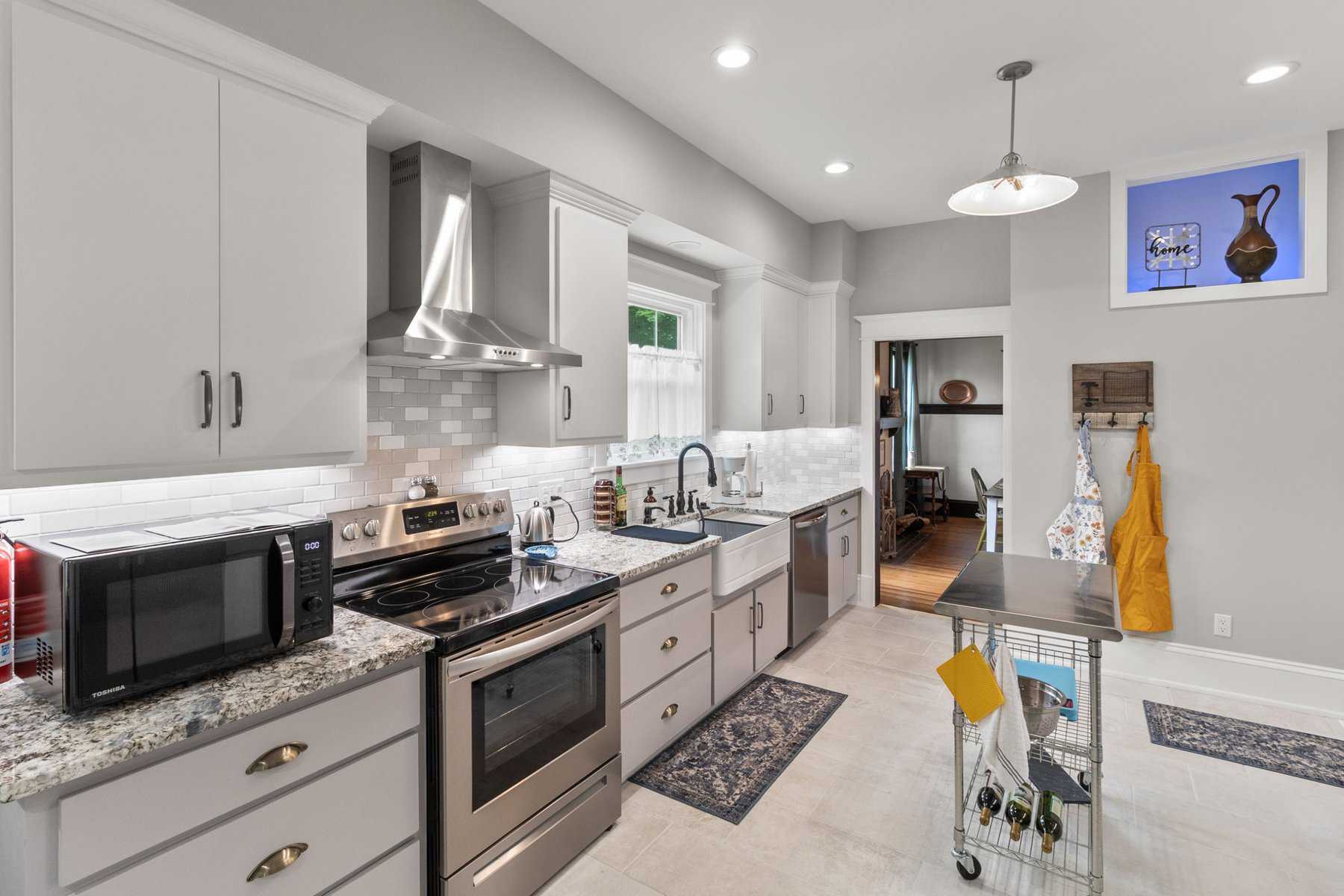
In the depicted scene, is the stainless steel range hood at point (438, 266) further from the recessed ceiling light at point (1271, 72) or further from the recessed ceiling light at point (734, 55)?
the recessed ceiling light at point (1271, 72)

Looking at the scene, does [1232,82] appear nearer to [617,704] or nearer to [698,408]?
[698,408]

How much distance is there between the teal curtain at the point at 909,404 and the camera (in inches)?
336

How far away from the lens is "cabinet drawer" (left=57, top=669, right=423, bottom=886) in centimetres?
116

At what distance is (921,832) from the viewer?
2.37 metres

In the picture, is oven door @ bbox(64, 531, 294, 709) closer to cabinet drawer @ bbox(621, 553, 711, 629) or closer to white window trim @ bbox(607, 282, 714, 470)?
cabinet drawer @ bbox(621, 553, 711, 629)

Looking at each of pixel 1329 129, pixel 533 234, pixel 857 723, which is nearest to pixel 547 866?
pixel 857 723

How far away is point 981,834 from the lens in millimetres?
2322

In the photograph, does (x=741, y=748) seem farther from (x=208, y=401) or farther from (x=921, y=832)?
(x=208, y=401)

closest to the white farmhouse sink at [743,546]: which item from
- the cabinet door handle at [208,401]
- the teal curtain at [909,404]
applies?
the cabinet door handle at [208,401]

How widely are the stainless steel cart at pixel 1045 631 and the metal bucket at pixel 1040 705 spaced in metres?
0.04

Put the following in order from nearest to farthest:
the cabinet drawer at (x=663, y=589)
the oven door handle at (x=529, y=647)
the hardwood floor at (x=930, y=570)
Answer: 1. the oven door handle at (x=529, y=647)
2. the cabinet drawer at (x=663, y=589)
3. the hardwood floor at (x=930, y=570)

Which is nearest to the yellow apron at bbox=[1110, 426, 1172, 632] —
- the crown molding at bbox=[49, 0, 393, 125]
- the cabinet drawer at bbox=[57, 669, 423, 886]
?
the cabinet drawer at bbox=[57, 669, 423, 886]

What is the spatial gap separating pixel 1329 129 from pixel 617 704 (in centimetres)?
430

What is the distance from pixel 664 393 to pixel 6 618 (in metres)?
3.01
